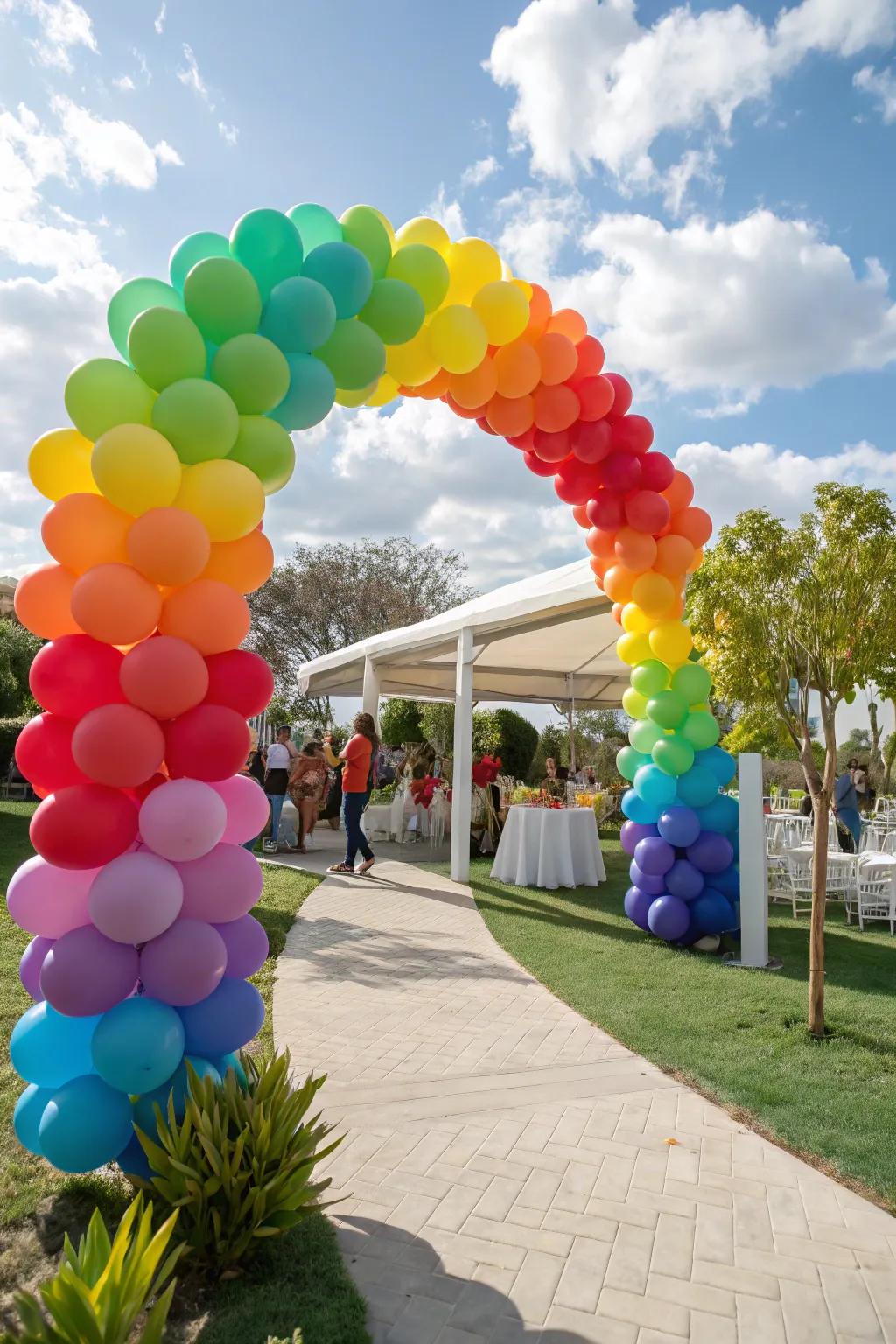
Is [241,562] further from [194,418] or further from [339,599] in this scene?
[339,599]

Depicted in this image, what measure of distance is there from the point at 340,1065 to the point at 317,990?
1.40 meters

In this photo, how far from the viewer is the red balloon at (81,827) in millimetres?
2846

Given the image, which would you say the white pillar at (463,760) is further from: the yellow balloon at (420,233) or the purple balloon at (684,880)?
the yellow balloon at (420,233)

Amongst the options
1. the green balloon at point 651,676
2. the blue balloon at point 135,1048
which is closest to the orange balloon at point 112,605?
the blue balloon at point 135,1048

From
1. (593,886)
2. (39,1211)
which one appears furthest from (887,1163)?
(593,886)

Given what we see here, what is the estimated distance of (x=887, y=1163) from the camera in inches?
136

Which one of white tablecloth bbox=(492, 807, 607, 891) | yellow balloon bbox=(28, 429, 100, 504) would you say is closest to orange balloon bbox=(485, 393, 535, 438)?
yellow balloon bbox=(28, 429, 100, 504)

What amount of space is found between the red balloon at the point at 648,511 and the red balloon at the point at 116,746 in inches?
169

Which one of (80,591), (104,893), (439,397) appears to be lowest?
(104,893)

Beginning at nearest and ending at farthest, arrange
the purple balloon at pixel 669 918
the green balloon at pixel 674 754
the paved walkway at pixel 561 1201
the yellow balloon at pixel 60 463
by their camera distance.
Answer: the paved walkway at pixel 561 1201, the yellow balloon at pixel 60 463, the green balloon at pixel 674 754, the purple balloon at pixel 669 918

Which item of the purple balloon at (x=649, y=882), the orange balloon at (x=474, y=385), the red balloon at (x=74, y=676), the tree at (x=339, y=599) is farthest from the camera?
the tree at (x=339, y=599)

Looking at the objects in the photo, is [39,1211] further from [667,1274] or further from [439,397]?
[439,397]

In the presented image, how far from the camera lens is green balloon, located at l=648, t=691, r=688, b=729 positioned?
680 cm

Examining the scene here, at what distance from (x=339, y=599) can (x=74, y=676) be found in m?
28.2
